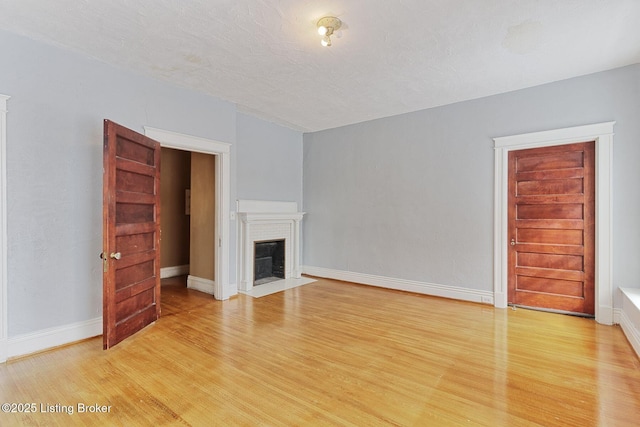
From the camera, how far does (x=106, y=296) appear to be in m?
2.75

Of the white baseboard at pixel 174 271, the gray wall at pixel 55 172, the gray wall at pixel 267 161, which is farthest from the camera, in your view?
the white baseboard at pixel 174 271

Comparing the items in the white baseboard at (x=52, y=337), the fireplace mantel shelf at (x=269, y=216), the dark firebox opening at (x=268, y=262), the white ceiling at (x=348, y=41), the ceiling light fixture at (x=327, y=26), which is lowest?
the white baseboard at (x=52, y=337)

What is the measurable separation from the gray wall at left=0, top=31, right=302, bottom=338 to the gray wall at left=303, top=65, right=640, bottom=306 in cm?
339

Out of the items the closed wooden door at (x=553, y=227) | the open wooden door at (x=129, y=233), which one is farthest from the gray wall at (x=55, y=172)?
the closed wooden door at (x=553, y=227)

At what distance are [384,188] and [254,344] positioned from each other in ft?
10.8

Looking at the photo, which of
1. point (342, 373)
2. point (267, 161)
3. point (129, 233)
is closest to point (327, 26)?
point (129, 233)

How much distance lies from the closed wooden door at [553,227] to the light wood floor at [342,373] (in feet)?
1.16

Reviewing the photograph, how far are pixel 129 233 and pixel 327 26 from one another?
2662mm

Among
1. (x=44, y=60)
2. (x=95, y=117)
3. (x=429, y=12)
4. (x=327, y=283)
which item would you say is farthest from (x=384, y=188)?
(x=44, y=60)

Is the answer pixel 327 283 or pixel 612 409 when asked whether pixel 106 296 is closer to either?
pixel 327 283

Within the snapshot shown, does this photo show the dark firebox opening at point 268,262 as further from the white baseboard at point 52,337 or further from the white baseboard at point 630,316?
the white baseboard at point 630,316

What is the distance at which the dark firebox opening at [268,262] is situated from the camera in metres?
5.43

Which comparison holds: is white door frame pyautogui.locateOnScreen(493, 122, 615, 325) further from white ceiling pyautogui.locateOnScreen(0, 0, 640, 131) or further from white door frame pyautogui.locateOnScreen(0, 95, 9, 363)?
white door frame pyautogui.locateOnScreen(0, 95, 9, 363)

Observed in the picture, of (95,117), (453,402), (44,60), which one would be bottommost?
(453,402)
